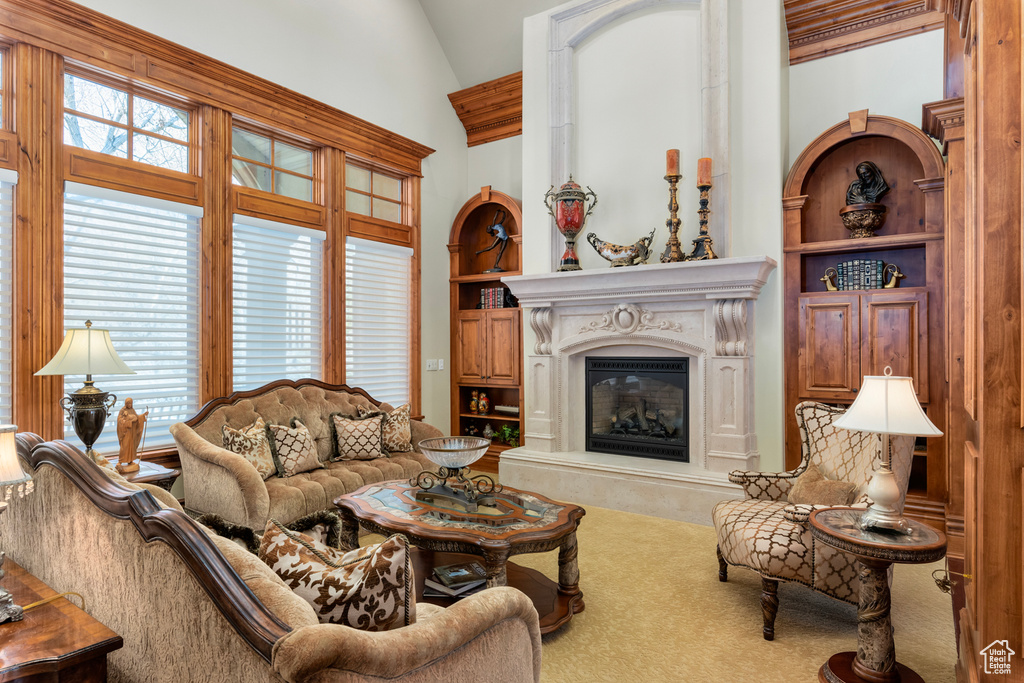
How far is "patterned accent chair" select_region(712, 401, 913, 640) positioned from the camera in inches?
97.0

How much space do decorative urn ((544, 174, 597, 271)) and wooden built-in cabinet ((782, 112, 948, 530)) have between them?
5.05ft

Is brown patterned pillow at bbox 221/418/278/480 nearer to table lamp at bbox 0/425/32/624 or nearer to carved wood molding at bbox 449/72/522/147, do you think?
table lamp at bbox 0/425/32/624

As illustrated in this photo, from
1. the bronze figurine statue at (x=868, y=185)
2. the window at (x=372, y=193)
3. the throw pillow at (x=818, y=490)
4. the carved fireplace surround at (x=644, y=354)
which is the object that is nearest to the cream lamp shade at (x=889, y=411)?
the throw pillow at (x=818, y=490)

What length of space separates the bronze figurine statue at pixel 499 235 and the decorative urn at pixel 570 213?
958 mm

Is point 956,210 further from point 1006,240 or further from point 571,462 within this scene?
point 571,462

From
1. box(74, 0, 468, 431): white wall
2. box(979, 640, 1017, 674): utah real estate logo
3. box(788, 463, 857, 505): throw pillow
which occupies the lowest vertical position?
box(979, 640, 1017, 674): utah real estate logo

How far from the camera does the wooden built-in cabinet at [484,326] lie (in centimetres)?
567

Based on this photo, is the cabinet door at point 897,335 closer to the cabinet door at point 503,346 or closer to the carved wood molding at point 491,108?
the cabinet door at point 503,346

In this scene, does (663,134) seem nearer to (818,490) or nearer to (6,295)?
(818,490)

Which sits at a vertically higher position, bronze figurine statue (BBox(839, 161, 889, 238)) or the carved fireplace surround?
bronze figurine statue (BBox(839, 161, 889, 238))

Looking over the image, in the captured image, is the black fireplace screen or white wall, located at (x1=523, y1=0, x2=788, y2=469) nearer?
white wall, located at (x1=523, y1=0, x2=788, y2=469)

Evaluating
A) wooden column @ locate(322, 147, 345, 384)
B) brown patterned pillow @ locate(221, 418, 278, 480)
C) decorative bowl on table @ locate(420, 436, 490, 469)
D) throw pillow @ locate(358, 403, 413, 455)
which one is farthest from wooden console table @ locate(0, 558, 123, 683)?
wooden column @ locate(322, 147, 345, 384)

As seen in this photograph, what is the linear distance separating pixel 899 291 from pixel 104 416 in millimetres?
4998

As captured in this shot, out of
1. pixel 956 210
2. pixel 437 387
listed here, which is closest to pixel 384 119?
pixel 437 387
